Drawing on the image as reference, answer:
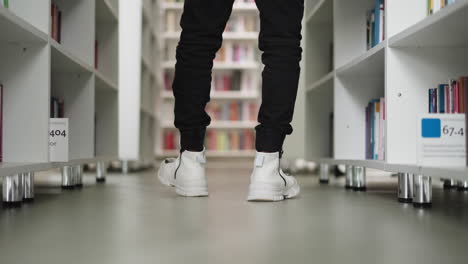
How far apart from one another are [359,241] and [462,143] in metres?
0.48

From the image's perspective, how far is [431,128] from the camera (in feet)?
4.40

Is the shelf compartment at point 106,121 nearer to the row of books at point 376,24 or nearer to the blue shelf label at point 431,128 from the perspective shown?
the row of books at point 376,24

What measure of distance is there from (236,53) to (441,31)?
5155 millimetres

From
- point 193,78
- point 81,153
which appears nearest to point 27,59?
point 193,78

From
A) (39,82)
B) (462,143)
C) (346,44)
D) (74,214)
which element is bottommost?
(74,214)

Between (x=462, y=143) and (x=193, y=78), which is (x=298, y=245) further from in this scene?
(x=193, y=78)

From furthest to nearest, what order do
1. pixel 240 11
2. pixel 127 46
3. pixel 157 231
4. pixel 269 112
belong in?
pixel 240 11 → pixel 127 46 → pixel 269 112 → pixel 157 231

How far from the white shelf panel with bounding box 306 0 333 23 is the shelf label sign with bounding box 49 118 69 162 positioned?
131 centimetres

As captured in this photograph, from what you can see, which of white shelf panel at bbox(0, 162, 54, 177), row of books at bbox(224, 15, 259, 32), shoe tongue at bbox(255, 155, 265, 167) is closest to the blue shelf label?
shoe tongue at bbox(255, 155, 265, 167)

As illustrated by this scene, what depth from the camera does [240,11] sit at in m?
6.38

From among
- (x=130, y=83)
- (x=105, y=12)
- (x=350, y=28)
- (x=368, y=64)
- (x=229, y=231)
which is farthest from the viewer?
(x=130, y=83)

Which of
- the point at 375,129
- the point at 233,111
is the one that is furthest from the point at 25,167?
the point at 233,111

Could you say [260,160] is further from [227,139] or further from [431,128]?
[227,139]

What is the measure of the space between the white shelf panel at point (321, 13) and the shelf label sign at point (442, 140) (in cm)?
126
